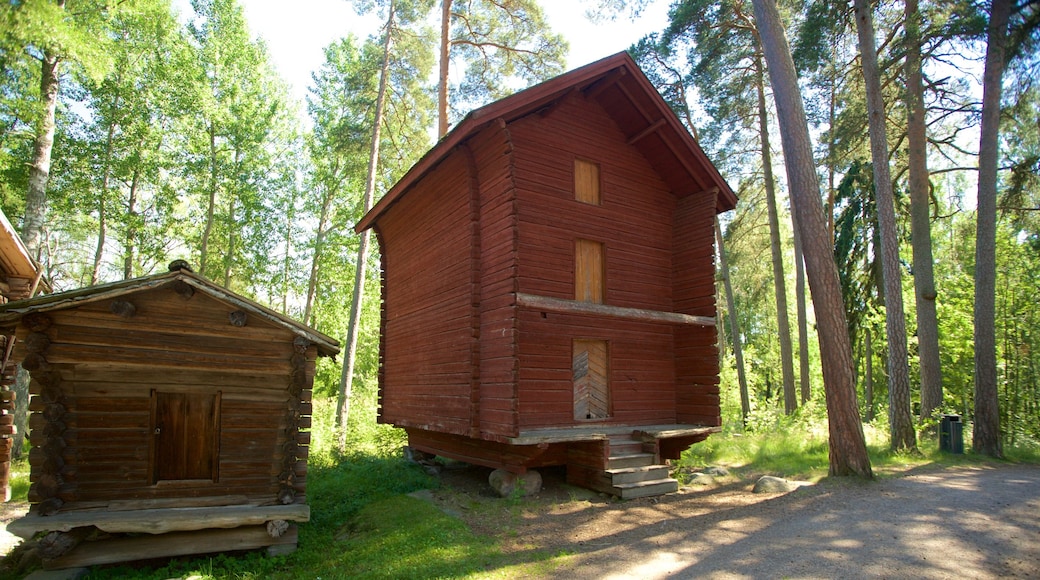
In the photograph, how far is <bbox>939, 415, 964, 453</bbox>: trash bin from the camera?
42.8 ft

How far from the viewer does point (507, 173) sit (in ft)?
33.7

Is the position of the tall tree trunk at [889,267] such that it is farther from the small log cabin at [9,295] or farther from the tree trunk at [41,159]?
the tree trunk at [41,159]

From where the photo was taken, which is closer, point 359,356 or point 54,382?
point 54,382

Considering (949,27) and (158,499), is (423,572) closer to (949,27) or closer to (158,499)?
(158,499)

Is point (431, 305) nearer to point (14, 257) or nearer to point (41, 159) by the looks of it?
point (14, 257)

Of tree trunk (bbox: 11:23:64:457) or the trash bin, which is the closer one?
the trash bin

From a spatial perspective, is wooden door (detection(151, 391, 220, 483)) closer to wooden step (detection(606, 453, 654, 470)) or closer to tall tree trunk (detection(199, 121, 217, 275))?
wooden step (detection(606, 453, 654, 470))

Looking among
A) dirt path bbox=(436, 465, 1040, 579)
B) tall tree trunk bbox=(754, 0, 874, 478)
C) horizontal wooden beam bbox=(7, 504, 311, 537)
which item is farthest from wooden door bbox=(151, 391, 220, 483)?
tall tree trunk bbox=(754, 0, 874, 478)

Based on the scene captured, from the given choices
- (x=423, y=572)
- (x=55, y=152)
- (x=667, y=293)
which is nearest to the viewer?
(x=423, y=572)

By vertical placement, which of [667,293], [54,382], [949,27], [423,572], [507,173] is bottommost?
[423,572]

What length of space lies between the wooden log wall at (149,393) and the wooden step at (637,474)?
5285 mm

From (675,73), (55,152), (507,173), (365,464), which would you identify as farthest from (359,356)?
(507,173)

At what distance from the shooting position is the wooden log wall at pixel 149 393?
24.5ft

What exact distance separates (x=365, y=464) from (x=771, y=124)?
18490 mm
